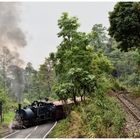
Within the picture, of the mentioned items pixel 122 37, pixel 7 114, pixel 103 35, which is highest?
pixel 103 35

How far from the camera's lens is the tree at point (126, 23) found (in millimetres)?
34500

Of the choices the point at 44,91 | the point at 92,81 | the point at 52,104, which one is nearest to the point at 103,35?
the point at 44,91

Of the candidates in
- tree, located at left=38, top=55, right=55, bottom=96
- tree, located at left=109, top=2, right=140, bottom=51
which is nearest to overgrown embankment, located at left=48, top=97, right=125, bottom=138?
tree, located at left=109, top=2, right=140, bottom=51

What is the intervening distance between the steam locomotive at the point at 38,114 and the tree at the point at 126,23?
1032 centimetres

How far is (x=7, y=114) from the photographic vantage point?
71.3 meters

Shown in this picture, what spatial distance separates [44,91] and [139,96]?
56.0 metres

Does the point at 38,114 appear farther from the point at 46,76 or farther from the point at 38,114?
the point at 46,76

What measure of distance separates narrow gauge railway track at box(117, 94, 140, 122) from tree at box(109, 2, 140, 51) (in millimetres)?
5302

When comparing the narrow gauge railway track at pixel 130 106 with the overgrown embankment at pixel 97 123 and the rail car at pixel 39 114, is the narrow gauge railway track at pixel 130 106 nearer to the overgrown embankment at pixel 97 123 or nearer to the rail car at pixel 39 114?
the overgrown embankment at pixel 97 123

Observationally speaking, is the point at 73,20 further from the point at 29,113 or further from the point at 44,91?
the point at 44,91

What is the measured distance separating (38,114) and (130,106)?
11667mm

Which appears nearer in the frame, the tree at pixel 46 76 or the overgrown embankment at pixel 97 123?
the overgrown embankment at pixel 97 123

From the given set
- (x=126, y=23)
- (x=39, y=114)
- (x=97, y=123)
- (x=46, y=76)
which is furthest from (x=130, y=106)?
(x=46, y=76)

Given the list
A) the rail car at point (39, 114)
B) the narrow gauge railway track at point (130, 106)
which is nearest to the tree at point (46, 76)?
the rail car at point (39, 114)
